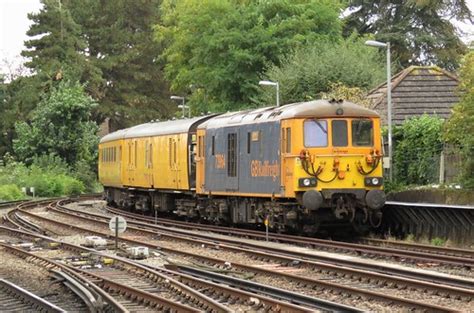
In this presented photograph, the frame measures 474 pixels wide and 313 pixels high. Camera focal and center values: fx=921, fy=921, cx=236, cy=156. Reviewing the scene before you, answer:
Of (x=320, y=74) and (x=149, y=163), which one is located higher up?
(x=320, y=74)

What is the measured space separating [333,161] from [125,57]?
52.7 metres

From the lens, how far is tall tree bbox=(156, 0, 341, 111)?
152 ft

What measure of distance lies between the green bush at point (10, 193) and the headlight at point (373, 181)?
2940 cm

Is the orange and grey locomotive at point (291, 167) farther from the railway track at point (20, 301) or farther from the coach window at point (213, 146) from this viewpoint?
the railway track at point (20, 301)

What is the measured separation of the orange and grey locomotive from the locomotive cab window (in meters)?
0.02

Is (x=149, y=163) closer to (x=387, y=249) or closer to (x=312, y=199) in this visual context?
(x=312, y=199)

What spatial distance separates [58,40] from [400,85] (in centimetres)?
4212

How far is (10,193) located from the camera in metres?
48.1

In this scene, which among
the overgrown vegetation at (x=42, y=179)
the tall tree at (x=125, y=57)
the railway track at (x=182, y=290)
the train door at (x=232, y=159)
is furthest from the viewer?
the tall tree at (x=125, y=57)

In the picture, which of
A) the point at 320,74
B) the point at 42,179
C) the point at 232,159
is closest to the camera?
→ the point at 232,159

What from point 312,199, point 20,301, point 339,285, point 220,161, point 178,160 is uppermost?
point 178,160

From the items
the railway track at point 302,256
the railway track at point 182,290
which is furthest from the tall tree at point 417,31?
the railway track at point 182,290

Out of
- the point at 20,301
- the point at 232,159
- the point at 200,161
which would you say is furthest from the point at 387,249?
the point at 200,161

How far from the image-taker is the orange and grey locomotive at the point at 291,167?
69.8 ft
